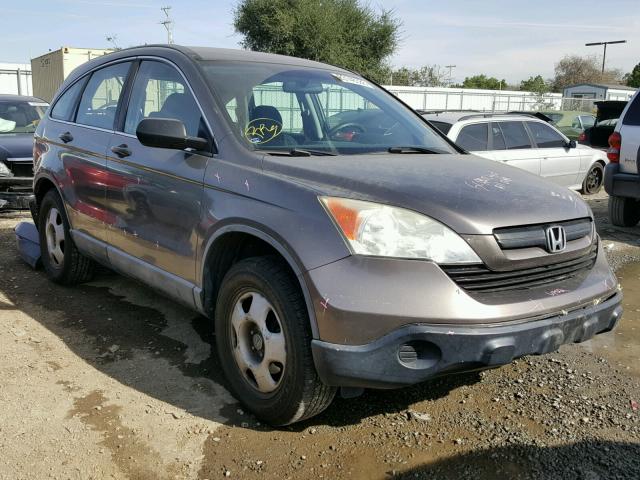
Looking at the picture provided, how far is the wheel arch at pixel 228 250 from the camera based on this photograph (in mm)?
2830

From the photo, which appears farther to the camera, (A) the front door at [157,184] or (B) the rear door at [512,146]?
(B) the rear door at [512,146]

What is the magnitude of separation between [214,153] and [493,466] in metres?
2.09

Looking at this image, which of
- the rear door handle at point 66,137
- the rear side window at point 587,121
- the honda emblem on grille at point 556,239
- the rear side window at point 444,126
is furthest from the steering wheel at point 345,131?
the rear side window at point 587,121

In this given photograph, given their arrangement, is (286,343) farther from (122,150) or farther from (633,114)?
(633,114)

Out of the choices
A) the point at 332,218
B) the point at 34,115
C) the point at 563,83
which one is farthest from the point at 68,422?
the point at 563,83

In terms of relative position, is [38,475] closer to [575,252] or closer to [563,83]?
[575,252]

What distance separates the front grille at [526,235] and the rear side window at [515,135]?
5.93m

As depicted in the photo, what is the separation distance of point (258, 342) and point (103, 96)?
8.69ft

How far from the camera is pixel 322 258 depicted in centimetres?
257

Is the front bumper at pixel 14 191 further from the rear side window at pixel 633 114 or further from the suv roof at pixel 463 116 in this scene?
the rear side window at pixel 633 114

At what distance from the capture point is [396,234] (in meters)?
2.56

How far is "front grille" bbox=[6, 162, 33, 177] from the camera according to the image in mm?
7824

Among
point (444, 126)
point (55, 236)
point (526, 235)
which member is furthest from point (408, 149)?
point (444, 126)

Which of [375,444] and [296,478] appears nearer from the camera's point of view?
[296,478]
